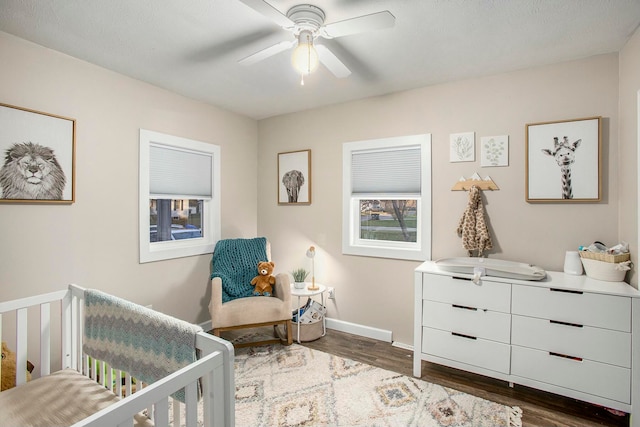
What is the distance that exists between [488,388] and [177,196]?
3039 mm

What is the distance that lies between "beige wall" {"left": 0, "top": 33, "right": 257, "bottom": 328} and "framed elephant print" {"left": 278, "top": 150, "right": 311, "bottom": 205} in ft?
2.70

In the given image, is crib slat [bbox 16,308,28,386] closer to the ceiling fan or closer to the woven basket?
the ceiling fan

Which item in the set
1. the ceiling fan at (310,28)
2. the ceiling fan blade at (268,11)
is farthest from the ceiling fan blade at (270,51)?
the ceiling fan blade at (268,11)

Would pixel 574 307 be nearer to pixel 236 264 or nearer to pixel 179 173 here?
pixel 236 264

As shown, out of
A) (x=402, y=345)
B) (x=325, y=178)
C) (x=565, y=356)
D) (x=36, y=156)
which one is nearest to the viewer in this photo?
(x=565, y=356)

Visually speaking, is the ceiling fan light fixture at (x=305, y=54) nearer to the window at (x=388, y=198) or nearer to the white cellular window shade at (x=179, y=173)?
the window at (x=388, y=198)

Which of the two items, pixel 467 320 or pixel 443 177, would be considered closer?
pixel 467 320

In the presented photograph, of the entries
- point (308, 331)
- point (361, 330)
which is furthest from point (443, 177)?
point (308, 331)

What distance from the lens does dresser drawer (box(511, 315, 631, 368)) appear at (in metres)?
1.81

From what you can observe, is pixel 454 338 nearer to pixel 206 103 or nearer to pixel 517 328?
pixel 517 328

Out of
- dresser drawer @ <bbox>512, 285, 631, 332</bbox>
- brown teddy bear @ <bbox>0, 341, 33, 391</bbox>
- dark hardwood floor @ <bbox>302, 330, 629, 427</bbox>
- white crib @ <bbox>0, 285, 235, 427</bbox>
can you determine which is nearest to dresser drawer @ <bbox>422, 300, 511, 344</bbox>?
dresser drawer @ <bbox>512, 285, 631, 332</bbox>

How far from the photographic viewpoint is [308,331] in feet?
9.84

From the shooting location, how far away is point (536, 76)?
2.38 metres

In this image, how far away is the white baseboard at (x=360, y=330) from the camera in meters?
3.02
